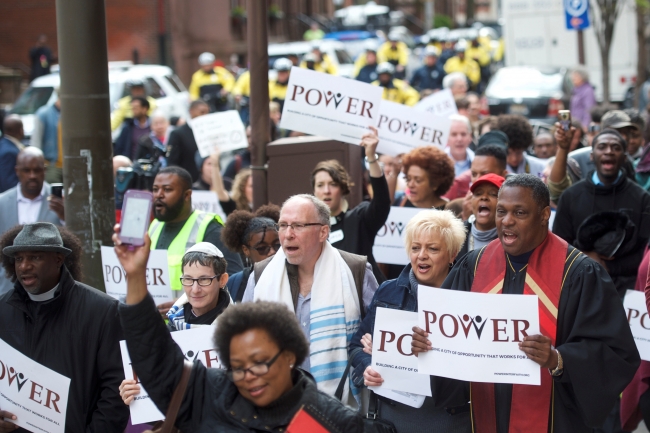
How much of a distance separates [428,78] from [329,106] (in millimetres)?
14796

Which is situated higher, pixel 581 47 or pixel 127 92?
pixel 581 47

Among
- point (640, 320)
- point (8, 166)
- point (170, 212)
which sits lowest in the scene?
point (640, 320)

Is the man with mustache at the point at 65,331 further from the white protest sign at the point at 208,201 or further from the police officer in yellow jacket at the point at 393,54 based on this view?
the police officer in yellow jacket at the point at 393,54

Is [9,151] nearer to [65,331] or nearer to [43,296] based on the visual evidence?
[43,296]

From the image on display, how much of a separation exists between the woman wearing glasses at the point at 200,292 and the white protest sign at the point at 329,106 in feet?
7.72

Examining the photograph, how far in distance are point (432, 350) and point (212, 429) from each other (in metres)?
1.27

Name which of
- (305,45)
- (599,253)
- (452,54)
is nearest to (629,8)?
(452,54)

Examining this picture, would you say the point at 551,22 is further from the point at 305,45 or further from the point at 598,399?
the point at 598,399

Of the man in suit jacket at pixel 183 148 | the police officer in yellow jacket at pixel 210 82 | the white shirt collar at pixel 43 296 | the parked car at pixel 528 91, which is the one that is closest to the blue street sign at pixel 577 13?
the parked car at pixel 528 91

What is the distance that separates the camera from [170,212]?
670 centimetres

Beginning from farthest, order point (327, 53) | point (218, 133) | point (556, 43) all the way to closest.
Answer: point (327, 53)
point (556, 43)
point (218, 133)

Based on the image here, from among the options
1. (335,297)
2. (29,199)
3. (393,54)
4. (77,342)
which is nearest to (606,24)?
(393,54)

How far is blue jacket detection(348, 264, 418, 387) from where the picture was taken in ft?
15.9

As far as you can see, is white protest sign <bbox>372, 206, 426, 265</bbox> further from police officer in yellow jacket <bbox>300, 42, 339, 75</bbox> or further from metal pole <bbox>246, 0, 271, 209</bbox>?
police officer in yellow jacket <bbox>300, 42, 339, 75</bbox>
